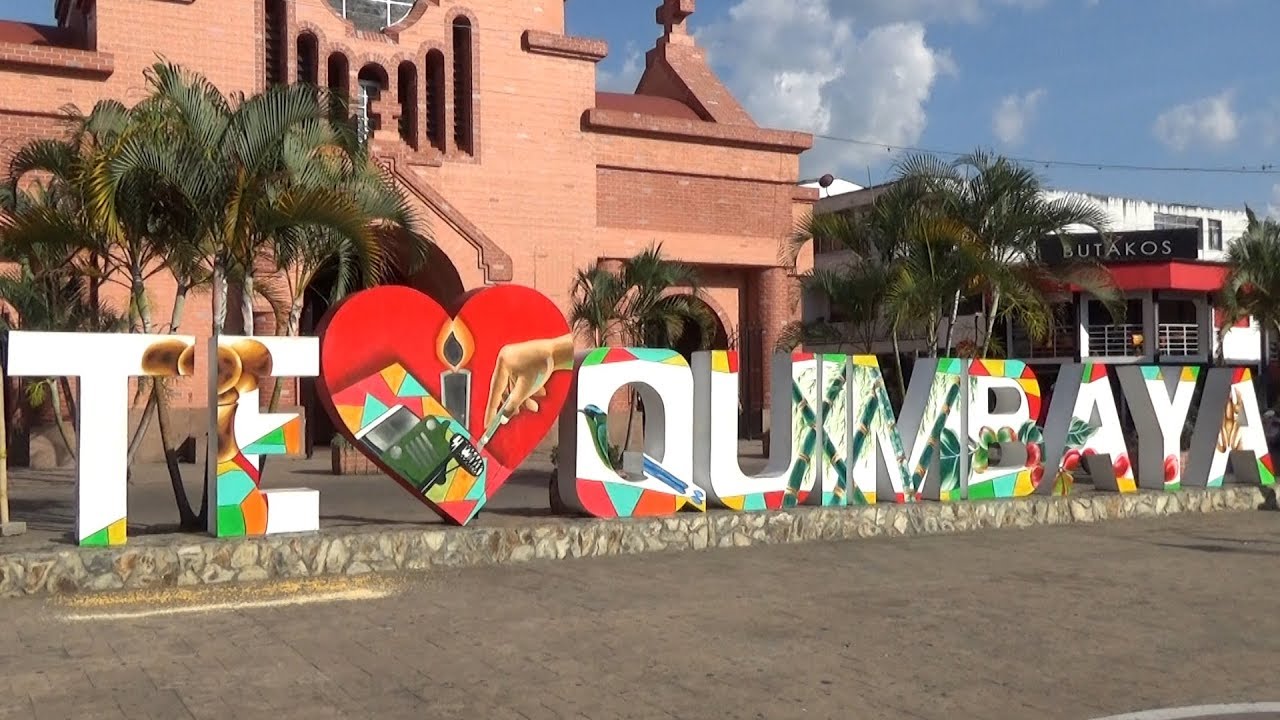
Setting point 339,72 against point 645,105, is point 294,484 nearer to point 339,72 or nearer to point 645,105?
point 339,72

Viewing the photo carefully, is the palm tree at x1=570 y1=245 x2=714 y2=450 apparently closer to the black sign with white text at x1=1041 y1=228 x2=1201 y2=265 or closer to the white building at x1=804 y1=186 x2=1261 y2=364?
the white building at x1=804 y1=186 x2=1261 y2=364

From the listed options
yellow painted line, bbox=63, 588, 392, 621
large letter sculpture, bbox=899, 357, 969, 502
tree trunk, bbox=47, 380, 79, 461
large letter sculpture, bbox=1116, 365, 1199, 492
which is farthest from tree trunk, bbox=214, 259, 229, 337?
large letter sculpture, bbox=1116, 365, 1199, 492

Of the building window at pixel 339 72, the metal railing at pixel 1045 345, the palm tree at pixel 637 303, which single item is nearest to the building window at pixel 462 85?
the building window at pixel 339 72

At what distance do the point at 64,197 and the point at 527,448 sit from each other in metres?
5.95

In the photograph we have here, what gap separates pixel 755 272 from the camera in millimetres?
29094

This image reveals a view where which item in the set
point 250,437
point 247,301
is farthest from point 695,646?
point 247,301

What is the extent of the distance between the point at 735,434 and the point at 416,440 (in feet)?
11.0

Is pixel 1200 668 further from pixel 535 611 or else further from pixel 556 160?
pixel 556 160

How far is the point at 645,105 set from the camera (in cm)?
3023

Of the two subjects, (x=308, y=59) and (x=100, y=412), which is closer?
(x=100, y=412)

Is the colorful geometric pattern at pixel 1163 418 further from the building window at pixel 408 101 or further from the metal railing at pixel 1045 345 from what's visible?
the metal railing at pixel 1045 345

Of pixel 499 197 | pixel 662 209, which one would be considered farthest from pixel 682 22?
pixel 499 197

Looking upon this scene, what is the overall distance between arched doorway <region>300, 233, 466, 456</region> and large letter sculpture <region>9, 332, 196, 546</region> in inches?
469

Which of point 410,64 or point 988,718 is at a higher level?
point 410,64
